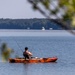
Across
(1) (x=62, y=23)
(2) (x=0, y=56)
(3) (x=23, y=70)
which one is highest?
(1) (x=62, y=23)

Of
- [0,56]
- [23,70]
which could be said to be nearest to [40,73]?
[23,70]

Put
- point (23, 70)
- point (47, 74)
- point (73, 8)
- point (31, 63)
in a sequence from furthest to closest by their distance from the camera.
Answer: point (31, 63)
point (23, 70)
point (47, 74)
point (73, 8)

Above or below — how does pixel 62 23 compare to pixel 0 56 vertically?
above

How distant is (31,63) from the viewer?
1287 inches

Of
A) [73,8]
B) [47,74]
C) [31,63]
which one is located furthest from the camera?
[31,63]

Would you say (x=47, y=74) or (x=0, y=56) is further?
(x=47, y=74)

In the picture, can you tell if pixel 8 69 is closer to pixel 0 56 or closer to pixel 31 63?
pixel 31 63

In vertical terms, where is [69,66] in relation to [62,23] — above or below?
below

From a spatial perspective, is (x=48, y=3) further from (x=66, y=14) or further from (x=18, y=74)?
(x=18, y=74)

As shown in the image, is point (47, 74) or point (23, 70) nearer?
point (47, 74)

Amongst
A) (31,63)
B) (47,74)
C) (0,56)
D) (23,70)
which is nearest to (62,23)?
(0,56)

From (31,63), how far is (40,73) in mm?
4591

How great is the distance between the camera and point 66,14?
2.27 m

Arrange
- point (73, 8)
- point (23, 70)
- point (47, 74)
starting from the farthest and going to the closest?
point (23, 70) < point (47, 74) < point (73, 8)
